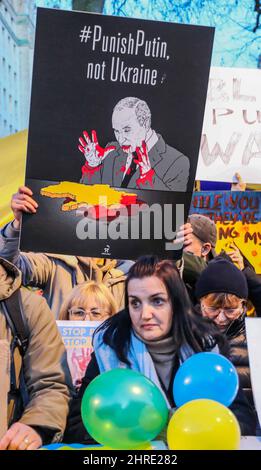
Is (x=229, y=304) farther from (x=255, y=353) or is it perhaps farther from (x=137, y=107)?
(x=137, y=107)

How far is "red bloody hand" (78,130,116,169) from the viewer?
2360 millimetres

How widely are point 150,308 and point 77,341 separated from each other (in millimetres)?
286

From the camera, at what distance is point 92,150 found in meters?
2.37

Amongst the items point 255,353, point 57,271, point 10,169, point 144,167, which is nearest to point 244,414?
point 255,353

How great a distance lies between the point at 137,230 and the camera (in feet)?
7.93

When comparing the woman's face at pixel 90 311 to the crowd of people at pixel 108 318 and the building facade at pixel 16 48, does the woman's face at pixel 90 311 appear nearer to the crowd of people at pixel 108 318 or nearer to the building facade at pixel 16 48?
the crowd of people at pixel 108 318

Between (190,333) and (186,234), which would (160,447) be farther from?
(186,234)

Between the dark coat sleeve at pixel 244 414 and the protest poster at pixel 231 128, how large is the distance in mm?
808

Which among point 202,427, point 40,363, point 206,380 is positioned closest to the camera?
point 202,427

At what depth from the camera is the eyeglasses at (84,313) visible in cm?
240

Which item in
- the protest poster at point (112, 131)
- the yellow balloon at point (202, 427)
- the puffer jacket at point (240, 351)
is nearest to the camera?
the yellow balloon at point (202, 427)

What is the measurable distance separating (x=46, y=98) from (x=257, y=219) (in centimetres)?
90

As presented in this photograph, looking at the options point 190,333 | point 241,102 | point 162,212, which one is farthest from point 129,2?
point 190,333

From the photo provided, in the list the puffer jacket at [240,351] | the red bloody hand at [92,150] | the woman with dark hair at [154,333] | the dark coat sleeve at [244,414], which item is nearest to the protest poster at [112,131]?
the red bloody hand at [92,150]
